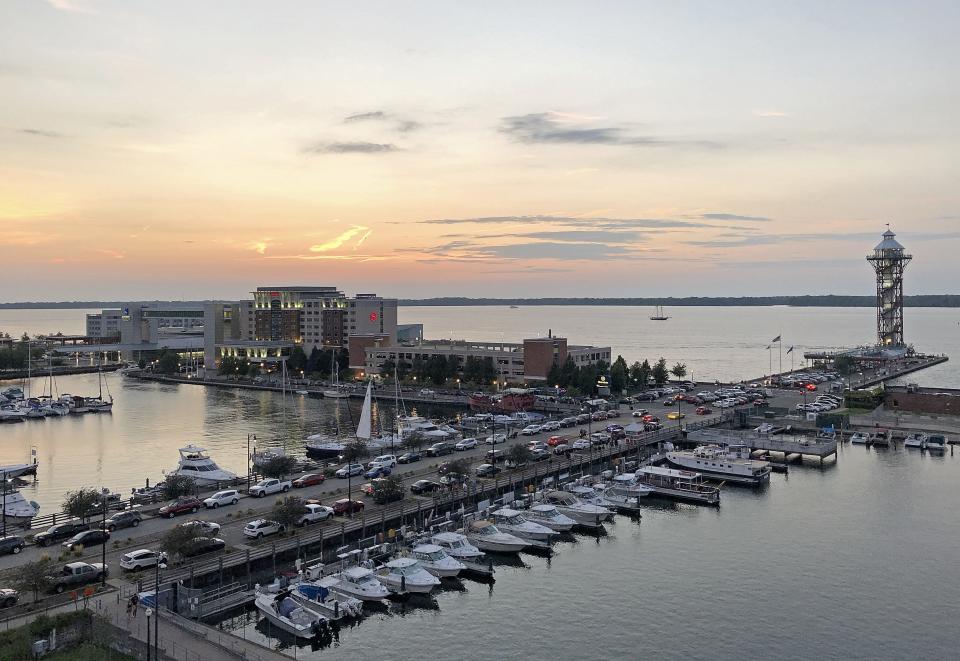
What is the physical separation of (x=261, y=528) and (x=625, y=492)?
1360cm

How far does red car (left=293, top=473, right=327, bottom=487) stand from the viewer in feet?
90.0

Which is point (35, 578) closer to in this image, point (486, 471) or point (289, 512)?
point (289, 512)

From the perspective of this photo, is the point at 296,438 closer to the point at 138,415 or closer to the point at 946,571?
the point at 138,415

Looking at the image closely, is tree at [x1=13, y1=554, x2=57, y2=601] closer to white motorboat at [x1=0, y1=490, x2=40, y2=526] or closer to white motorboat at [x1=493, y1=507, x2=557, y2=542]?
white motorboat at [x1=0, y1=490, x2=40, y2=526]

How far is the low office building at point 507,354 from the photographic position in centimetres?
5975

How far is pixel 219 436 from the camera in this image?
143 feet

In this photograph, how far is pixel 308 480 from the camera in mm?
27703

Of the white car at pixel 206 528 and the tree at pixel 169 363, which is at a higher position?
the tree at pixel 169 363

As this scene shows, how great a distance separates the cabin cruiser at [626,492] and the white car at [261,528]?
1206cm

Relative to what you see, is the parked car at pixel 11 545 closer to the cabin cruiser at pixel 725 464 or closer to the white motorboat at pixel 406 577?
the white motorboat at pixel 406 577

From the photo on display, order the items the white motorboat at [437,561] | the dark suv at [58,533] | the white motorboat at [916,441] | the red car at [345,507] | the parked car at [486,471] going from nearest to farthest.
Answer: the dark suv at [58,533] → the white motorboat at [437,561] → the red car at [345,507] → the parked car at [486,471] → the white motorboat at [916,441]

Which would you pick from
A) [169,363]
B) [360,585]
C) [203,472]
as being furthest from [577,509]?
[169,363]

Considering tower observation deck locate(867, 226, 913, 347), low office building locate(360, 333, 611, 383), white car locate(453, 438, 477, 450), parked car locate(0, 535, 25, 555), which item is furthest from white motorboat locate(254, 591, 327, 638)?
tower observation deck locate(867, 226, 913, 347)

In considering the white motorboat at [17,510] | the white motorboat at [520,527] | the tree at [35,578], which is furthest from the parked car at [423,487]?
the tree at [35,578]
